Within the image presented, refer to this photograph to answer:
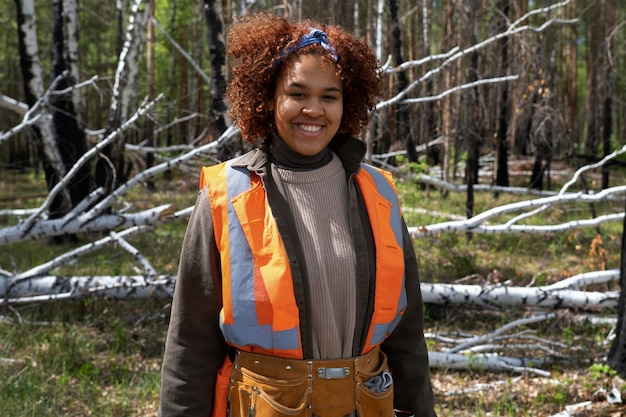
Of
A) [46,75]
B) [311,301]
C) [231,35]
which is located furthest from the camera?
[46,75]

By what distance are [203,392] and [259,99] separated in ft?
2.94

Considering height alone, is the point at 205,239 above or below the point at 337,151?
below

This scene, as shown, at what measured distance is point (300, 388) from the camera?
1833 mm

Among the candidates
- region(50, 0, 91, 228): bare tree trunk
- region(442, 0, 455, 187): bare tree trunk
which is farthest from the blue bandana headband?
region(442, 0, 455, 187): bare tree trunk

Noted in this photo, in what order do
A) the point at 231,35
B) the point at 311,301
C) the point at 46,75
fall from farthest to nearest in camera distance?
the point at 46,75, the point at 231,35, the point at 311,301

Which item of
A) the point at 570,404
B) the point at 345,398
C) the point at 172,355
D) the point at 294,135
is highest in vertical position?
the point at 294,135

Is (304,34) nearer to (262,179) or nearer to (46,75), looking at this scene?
(262,179)

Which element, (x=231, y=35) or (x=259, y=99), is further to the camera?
(x=231, y=35)

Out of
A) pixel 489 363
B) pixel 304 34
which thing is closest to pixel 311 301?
pixel 304 34

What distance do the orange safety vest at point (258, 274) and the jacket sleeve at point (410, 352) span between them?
0.49 feet

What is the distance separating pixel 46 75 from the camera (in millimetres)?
26031

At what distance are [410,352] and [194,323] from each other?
70cm

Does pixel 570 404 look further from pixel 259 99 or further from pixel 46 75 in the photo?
pixel 46 75

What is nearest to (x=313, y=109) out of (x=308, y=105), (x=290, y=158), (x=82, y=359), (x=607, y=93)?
(x=308, y=105)
